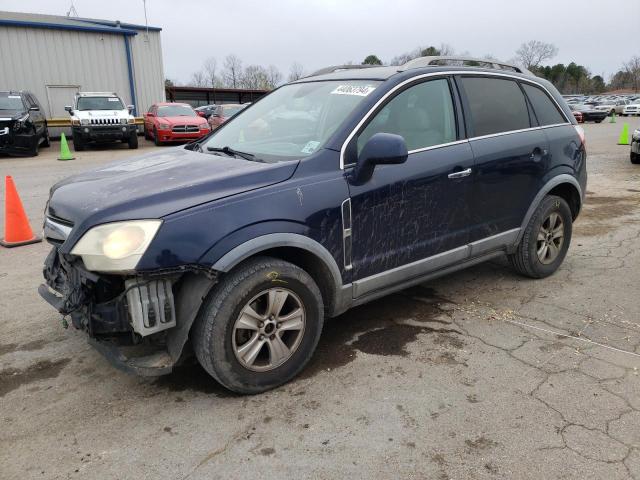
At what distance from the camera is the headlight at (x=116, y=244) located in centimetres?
245

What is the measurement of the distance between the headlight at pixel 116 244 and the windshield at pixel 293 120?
0.97m

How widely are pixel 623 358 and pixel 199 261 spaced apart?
106 inches

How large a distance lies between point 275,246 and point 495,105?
2.34 metres

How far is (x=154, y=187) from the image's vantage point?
109 inches

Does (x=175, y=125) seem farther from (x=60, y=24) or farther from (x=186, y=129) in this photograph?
(x=60, y=24)

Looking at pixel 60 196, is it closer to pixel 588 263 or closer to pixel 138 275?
pixel 138 275

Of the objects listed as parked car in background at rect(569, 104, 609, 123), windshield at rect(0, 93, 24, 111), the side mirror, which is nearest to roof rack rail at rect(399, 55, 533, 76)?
the side mirror

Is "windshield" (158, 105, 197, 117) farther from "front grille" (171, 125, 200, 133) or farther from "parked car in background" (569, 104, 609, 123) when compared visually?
"parked car in background" (569, 104, 609, 123)

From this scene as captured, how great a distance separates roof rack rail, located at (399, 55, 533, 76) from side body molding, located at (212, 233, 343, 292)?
1539mm

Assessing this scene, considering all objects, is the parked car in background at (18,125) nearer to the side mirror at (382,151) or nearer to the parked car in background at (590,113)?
the side mirror at (382,151)

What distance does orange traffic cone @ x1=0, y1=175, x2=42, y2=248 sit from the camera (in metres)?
5.80

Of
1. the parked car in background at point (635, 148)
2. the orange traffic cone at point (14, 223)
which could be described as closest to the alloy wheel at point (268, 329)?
the orange traffic cone at point (14, 223)

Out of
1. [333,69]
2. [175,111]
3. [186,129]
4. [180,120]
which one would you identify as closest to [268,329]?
[333,69]

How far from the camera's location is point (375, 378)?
304 centimetres
